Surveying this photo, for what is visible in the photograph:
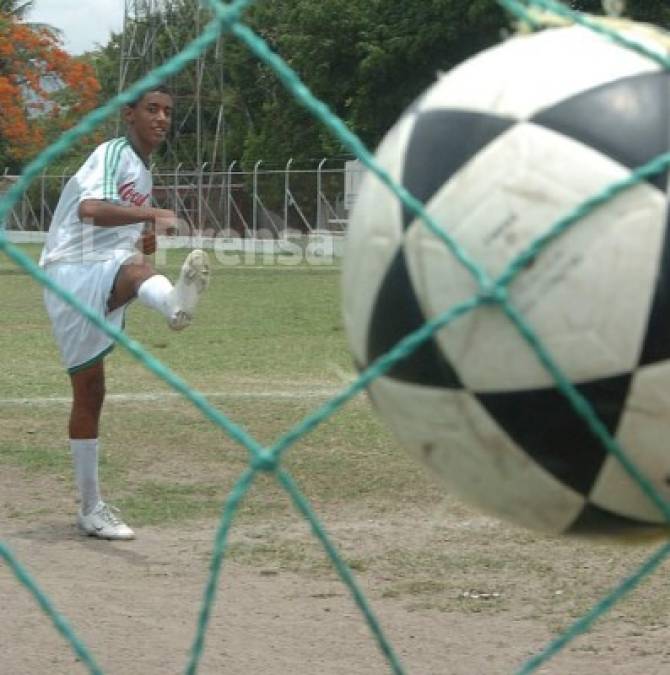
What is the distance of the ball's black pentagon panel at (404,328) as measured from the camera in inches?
84.7

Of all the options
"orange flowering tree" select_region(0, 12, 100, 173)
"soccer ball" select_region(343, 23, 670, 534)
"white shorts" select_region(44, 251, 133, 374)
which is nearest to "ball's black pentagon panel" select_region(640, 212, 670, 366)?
"soccer ball" select_region(343, 23, 670, 534)

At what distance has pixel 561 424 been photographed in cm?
211

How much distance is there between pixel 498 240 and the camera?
2035mm

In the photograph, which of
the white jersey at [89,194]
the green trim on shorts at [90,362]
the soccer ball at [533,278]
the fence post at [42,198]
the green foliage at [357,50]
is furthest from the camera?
the fence post at [42,198]

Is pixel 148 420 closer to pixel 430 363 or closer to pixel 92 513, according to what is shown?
pixel 92 513

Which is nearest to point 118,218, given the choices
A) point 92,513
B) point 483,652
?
point 92,513

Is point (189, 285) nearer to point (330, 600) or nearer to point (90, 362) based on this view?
point (90, 362)

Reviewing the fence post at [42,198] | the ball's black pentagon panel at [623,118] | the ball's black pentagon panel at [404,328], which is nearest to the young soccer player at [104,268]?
the ball's black pentagon panel at [404,328]

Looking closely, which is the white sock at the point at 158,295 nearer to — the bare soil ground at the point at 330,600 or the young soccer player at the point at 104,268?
the young soccer player at the point at 104,268

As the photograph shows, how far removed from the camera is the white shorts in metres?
5.64

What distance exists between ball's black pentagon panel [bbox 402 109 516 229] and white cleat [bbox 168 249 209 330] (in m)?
3.22

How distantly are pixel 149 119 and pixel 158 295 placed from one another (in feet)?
2.28

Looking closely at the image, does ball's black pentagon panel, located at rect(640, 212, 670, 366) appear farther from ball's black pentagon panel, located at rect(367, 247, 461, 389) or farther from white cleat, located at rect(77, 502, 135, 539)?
white cleat, located at rect(77, 502, 135, 539)

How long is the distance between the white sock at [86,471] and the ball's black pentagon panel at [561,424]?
3.68 metres
